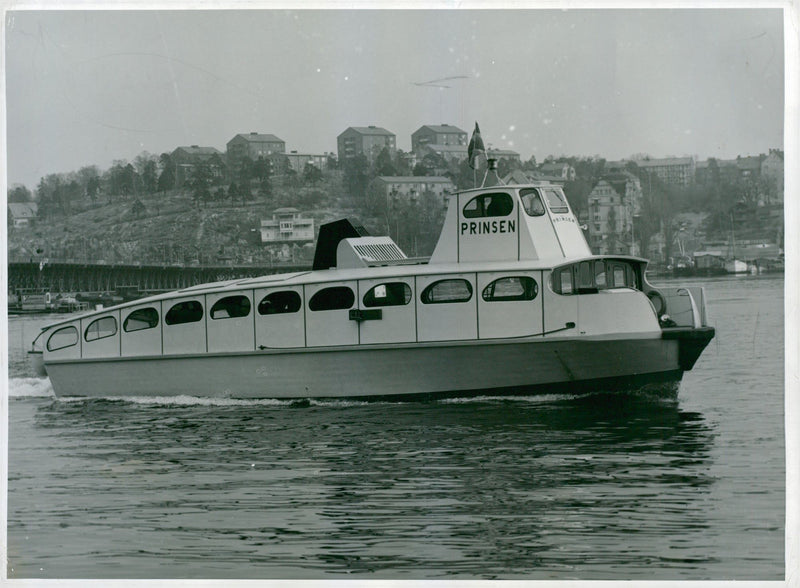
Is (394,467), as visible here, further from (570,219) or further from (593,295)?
(570,219)

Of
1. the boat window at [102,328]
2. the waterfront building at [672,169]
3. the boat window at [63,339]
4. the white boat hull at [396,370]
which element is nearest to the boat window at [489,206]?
the white boat hull at [396,370]

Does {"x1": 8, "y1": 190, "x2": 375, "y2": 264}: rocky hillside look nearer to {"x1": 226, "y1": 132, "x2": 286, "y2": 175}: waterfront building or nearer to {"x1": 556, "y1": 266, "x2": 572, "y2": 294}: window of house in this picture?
{"x1": 226, "y1": 132, "x2": 286, "y2": 175}: waterfront building

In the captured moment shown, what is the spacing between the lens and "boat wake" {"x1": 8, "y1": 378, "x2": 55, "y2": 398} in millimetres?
23767

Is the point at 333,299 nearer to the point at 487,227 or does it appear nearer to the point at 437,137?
the point at 487,227

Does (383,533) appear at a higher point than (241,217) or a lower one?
lower

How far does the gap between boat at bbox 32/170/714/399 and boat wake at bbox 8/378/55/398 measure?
4.58 feet

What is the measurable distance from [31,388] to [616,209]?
130ft

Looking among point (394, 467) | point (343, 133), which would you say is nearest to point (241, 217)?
point (343, 133)

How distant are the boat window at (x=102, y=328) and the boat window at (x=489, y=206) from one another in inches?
317

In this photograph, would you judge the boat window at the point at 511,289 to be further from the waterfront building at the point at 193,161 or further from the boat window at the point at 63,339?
the waterfront building at the point at 193,161

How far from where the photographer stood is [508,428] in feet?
57.1

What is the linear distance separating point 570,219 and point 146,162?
198 feet

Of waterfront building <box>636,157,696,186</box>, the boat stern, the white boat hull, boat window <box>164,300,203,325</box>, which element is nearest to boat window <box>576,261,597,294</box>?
the white boat hull

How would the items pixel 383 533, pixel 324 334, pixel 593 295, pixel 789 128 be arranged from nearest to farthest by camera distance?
pixel 383 533 < pixel 789 128 < pixel 593 295 < pixel 324 334
